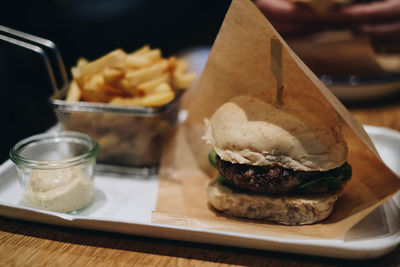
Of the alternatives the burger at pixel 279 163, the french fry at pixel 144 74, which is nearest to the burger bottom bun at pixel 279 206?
the burger at pixel 279 163

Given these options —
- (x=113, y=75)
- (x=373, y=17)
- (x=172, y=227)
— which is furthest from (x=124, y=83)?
(x=373, y=17)

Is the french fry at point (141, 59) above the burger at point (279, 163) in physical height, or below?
above

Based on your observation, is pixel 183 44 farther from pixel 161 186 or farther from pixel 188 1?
pixel 161 186

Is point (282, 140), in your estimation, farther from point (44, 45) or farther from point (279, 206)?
point (44, 45)

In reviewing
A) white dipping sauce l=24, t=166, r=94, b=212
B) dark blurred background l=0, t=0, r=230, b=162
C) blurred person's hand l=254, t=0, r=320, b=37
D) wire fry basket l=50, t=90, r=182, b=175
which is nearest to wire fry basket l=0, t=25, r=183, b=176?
wire fry basket l=50, t=90, r=182, b=175

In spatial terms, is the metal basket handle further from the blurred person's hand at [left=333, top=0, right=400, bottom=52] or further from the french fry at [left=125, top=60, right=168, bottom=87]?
the blurred person's hand at [left=333, top=0, right=400, bottom=52]

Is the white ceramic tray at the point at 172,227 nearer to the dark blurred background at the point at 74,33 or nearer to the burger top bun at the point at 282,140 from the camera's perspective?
the burger top bun at the point at 282,140
